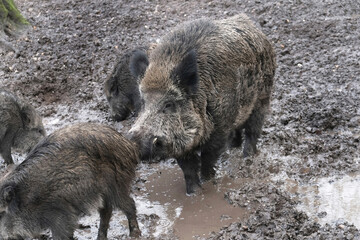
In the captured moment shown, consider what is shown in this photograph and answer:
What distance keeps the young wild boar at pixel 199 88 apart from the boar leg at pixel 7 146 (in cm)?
249

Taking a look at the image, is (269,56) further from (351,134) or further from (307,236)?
(307,236)

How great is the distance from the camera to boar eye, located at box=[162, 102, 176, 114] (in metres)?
6.33

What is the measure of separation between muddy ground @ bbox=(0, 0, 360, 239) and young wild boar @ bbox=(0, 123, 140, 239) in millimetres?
799

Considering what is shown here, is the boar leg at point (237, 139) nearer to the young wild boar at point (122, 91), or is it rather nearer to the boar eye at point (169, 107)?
the young wild boar at point (122, 91)

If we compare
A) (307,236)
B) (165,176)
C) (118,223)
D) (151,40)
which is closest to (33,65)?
(151,40)

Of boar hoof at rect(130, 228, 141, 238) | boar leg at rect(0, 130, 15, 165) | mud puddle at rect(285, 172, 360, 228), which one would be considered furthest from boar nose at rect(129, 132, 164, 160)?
boar leg at rect(0, 130, 15, 165)

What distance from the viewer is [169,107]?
20.9 ft

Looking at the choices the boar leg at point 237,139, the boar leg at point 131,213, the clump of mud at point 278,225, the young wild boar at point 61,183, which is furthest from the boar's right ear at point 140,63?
the boar leg at point 237,139

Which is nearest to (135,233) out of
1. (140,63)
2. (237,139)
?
(140,63)

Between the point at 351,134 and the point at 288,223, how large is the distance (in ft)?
7.92

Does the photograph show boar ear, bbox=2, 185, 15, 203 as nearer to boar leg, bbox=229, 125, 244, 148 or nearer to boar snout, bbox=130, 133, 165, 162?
boar snout, bbox=130, 133, 165, 162

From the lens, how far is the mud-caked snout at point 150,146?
5.88 metres

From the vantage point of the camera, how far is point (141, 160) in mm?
5883

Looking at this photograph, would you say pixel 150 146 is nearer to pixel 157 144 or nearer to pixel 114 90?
pixel 157 144
